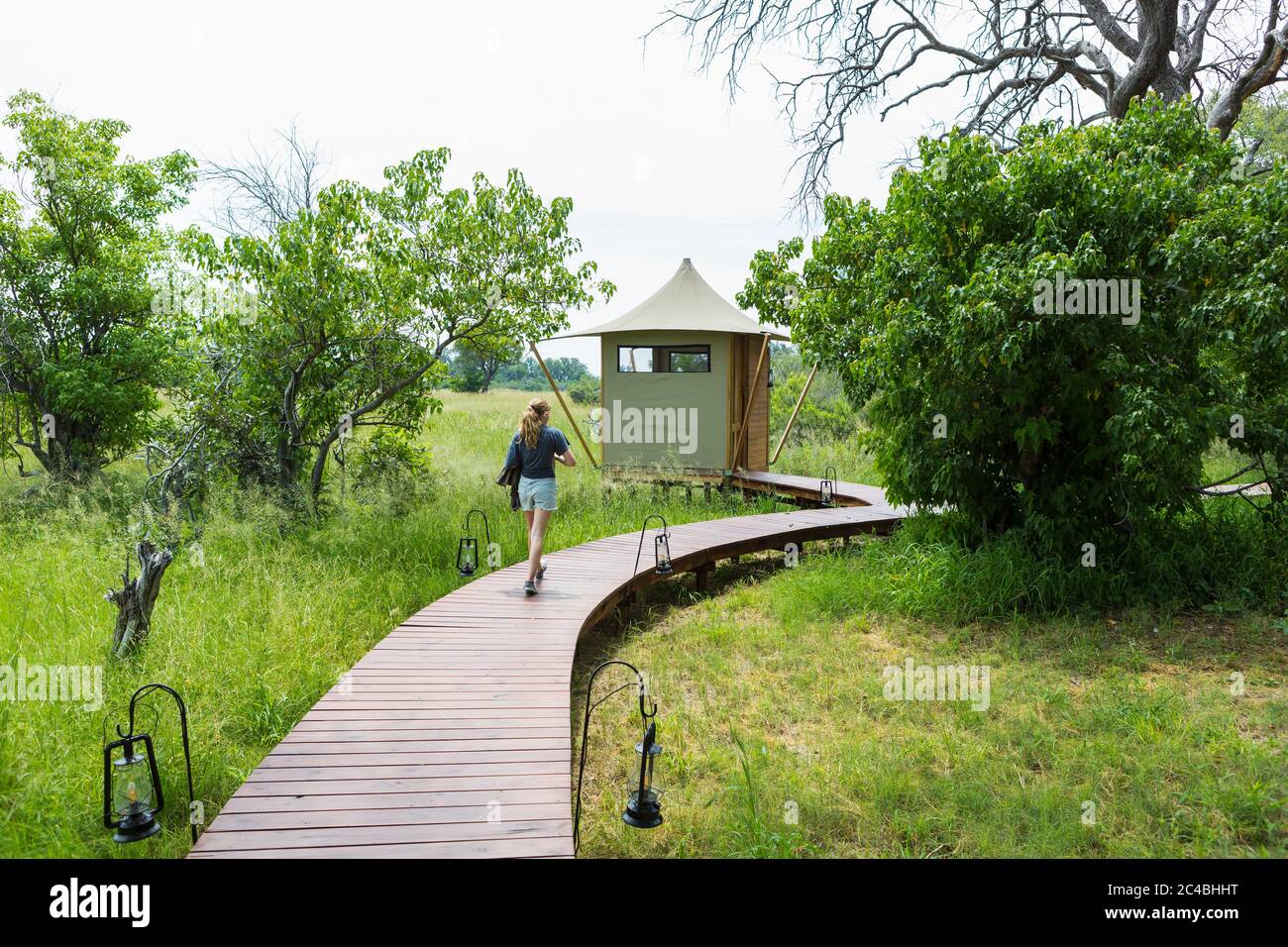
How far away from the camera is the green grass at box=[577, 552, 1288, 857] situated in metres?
3.71

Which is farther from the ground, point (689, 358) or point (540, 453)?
point (689, 358)

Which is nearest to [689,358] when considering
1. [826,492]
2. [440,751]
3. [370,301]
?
[826,492]

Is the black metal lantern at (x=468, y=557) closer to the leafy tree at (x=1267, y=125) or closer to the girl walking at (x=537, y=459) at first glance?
the girl walking at (x=537, y=459)

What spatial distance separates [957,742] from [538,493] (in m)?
3.38

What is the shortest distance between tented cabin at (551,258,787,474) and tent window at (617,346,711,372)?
0.05 ft

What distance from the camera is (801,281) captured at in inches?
388

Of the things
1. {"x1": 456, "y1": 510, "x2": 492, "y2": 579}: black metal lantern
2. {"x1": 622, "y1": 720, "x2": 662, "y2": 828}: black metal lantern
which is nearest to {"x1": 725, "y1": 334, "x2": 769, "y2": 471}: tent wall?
{"x1": 456, "y1": 510, "x2": 492, "y2": 579}: black metal lantern

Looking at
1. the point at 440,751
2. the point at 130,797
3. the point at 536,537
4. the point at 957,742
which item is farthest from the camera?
the point at 536,537

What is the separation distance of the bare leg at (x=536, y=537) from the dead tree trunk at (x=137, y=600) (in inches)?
98.3

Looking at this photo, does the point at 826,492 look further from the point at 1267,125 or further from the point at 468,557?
the point at 1267,125

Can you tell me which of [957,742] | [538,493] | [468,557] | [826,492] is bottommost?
[957,742]

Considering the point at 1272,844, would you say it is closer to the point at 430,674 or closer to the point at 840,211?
the point at 430,674

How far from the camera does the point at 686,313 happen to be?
13.7m
